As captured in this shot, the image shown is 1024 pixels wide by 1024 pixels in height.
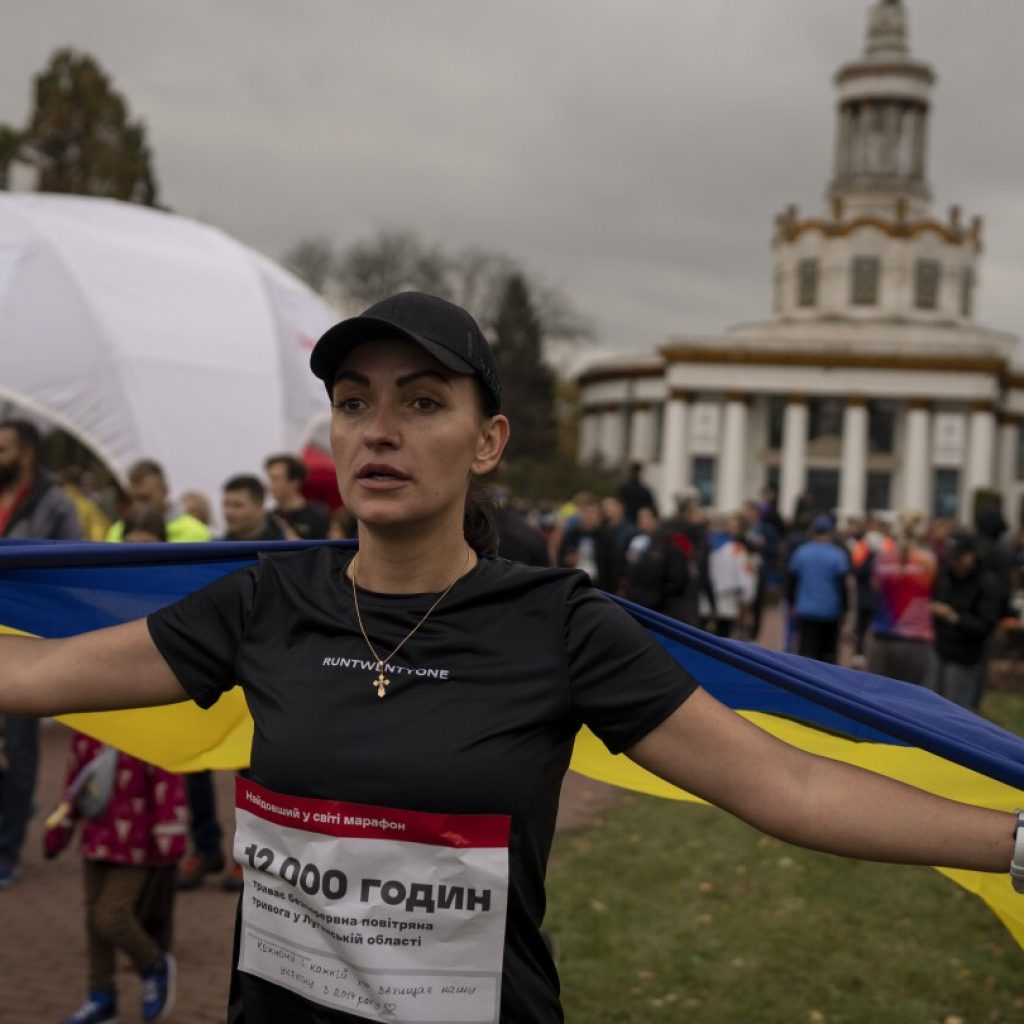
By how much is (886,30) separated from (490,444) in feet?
328

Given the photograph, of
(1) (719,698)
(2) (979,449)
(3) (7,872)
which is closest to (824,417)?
(2) (979,449)

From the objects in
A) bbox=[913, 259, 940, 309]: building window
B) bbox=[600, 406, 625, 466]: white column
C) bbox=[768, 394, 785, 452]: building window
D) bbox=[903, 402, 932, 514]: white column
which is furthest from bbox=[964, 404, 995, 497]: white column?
bbox=[600, 406, 625, 466]: white column

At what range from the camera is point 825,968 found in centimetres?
660

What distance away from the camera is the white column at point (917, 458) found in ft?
254

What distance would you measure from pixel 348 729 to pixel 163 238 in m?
22.5

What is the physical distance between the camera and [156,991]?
17.8 ft

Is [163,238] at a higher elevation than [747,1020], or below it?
higher

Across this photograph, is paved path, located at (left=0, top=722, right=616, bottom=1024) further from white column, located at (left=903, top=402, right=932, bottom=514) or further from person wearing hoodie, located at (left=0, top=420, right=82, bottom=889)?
white column, located at (left=903, top=402, right=932, bottom=514)

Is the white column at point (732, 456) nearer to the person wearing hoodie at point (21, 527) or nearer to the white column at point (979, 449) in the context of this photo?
the white column at point (979, 449)

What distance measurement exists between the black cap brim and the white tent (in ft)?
58.9

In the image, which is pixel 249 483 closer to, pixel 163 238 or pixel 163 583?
pixel 163 583

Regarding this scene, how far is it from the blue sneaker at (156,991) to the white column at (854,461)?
74233 millimetres

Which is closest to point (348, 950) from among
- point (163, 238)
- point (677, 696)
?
point (677, 696)

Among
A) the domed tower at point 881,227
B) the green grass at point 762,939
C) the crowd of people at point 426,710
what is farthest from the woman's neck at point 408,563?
the domed tower at point 881,227
